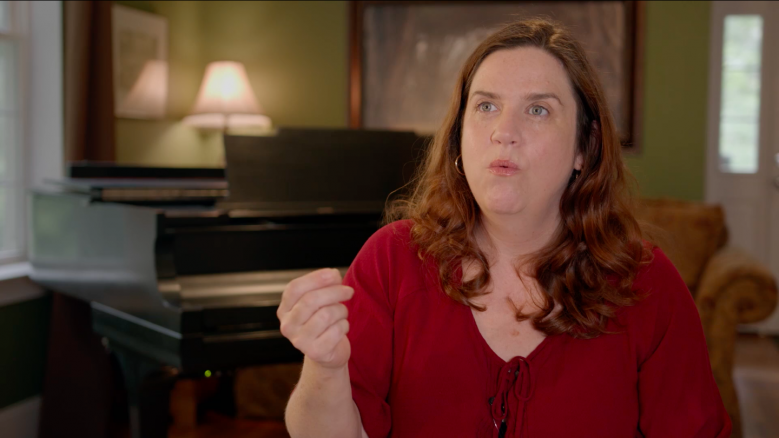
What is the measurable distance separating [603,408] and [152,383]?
4.43 ft

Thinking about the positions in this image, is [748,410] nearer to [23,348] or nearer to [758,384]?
[758,384]

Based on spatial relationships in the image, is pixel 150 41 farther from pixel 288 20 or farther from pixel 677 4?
pixel 677 4

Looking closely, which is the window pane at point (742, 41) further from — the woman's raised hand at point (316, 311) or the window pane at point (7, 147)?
the woman's raised hand at point (316, 311)

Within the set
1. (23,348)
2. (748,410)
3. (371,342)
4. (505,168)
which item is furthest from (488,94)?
(748,410)

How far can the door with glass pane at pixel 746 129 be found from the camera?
4.69 meters

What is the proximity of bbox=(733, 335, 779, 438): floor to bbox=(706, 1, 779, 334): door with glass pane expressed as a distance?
1.13ft

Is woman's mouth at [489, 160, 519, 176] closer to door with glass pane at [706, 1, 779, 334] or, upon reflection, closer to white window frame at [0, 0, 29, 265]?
white window frame at [0, 0, 29, 265]

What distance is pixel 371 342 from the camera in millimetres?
1212

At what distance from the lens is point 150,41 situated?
388 cm

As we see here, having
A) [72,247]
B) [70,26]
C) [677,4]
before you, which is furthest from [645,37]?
[72,247]

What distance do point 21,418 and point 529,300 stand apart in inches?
93.0

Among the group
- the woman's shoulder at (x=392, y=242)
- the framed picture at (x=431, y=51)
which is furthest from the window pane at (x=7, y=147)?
the woman's shoulder at (x=392, y=242)

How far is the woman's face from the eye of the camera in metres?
1.18

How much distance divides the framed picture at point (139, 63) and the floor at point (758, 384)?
334cm
